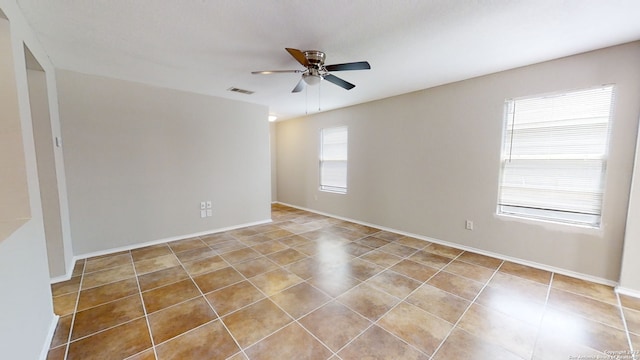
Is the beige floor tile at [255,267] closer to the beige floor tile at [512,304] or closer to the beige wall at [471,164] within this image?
the beige floor tile at [512,304]

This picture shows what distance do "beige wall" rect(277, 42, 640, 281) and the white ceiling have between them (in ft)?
0.84

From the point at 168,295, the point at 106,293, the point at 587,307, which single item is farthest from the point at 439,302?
the point at 106,293

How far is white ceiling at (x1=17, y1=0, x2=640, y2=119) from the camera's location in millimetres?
1836

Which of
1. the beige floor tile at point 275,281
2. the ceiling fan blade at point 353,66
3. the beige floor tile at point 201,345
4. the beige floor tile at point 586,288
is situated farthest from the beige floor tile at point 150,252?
the beige floor tile at point 586,288

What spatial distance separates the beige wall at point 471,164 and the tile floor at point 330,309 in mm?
370

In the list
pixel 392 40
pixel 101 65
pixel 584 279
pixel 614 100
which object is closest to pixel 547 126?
pixel 614 100

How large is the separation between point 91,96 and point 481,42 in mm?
4690

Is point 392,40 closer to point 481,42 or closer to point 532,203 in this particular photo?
point 481,42

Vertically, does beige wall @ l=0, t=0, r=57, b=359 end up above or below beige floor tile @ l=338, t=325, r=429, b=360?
above

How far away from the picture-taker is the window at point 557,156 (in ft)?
8.57

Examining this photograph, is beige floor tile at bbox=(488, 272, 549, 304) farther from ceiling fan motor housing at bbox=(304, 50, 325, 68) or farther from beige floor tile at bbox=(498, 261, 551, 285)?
ceiling fan motor housing at bbox=(304, 50, 325, 68)

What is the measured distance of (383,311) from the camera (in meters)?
2.13

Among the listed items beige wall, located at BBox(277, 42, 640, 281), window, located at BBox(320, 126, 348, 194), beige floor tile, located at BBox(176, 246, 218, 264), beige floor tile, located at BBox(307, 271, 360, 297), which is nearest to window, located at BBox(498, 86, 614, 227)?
beige wall, located at BBox(277, 42, 640, 281)

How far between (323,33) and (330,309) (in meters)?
2.49
